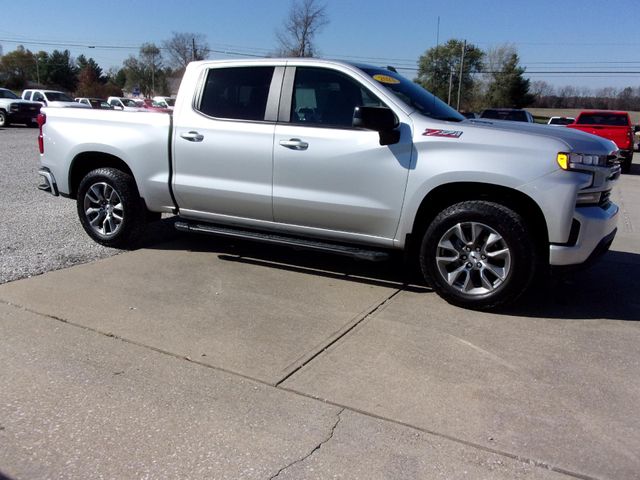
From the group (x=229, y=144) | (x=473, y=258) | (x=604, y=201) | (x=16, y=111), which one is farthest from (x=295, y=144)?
(x=16, y=111)

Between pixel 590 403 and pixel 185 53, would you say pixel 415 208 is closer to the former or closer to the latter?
pixel 590 403

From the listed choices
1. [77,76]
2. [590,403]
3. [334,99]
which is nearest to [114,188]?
[334,99]

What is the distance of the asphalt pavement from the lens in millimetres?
2771

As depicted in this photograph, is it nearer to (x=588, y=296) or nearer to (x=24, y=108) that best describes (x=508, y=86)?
(x=24, y=108)

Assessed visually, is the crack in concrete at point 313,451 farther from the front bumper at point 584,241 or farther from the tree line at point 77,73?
the tree line at point 77,73

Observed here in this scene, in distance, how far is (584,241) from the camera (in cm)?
435

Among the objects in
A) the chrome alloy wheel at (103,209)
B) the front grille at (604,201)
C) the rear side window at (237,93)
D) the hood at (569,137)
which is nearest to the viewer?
the hood at (569,137)

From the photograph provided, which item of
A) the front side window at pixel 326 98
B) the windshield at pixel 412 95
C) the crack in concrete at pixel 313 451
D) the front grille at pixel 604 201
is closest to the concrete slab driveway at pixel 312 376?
the crack in concrete at pixel 313 451

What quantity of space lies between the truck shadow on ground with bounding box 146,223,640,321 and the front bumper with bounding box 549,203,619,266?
7.4 inches

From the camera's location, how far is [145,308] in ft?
15.0

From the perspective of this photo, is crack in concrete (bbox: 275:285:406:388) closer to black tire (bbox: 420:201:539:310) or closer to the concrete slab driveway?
the concrete slab driveway

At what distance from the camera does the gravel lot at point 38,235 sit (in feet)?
18.3

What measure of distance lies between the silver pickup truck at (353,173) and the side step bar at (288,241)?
2cm

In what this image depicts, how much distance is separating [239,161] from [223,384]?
2468 millimetres
